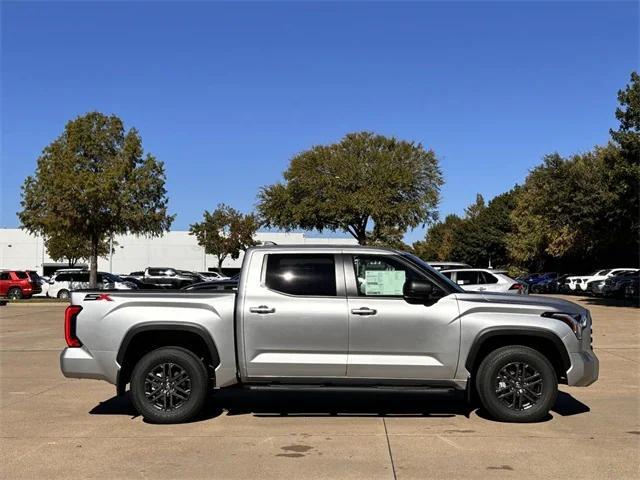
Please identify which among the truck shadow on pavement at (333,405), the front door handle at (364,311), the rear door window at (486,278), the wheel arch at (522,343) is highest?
the rear door window at (486,278)

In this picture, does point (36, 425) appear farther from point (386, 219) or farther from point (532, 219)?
point (532, 219)

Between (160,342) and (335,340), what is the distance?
1.99 metres

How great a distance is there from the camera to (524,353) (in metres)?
6.94

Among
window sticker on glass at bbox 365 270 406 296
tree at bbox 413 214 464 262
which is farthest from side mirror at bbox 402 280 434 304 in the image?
tree at bbox 413 214 464 262

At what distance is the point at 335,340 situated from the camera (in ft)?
22.6

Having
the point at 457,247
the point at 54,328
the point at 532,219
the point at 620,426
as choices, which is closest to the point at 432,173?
the point at 532,219

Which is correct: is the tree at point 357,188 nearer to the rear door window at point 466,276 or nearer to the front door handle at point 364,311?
the rear door window at point 466,276

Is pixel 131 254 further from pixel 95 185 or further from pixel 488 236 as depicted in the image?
pixel 95 185

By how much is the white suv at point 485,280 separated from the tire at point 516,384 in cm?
954

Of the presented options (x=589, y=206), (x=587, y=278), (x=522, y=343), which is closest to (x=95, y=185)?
(x=589, y=206)

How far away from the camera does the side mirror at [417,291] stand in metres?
6.76

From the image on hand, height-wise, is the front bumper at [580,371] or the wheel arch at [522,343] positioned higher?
the wheel arch at [522,343]

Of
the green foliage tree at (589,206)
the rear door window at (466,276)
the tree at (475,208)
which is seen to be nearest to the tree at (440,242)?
the tree at (475,208)

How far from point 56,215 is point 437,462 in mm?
27674
